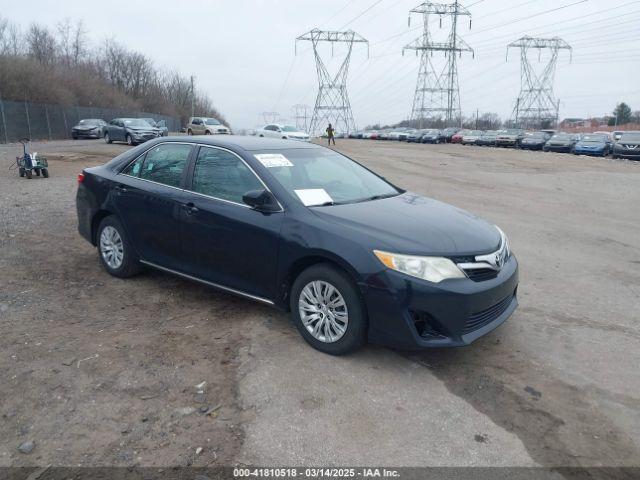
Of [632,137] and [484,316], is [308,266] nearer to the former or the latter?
[484,316]

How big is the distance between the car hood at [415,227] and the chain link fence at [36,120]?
37.4 metres

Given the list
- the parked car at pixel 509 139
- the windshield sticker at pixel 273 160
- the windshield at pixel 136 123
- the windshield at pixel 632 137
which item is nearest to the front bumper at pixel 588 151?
the windshield at pixel 632 137

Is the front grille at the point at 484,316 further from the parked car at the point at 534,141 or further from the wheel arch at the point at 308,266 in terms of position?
the parked car at the point at 534,141


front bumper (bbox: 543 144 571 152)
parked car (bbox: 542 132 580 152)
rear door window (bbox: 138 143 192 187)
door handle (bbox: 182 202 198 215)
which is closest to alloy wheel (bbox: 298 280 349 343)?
door handle (bbox: 182 202 198 215)

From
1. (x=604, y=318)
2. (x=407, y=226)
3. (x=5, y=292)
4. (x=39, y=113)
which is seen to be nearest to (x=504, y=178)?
(x=604, y=318)

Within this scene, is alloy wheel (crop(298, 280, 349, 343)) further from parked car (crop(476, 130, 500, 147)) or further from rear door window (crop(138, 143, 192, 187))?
parked car (crop(476, 130, 500, 147))

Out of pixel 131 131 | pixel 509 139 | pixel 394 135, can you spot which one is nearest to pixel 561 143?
pixel 509 139

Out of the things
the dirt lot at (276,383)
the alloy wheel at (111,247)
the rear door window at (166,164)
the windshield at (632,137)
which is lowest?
the dirt lot at (276,383)

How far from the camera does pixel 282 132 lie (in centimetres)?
3534

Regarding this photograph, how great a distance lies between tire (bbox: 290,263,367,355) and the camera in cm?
372

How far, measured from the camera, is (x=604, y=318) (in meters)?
4.85

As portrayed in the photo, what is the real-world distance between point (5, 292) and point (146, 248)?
1.42 metres

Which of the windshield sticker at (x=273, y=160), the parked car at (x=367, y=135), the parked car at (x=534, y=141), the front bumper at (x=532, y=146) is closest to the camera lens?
the windshield sticker at (x=273, y=160)

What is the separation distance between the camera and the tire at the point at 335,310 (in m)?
3.72
